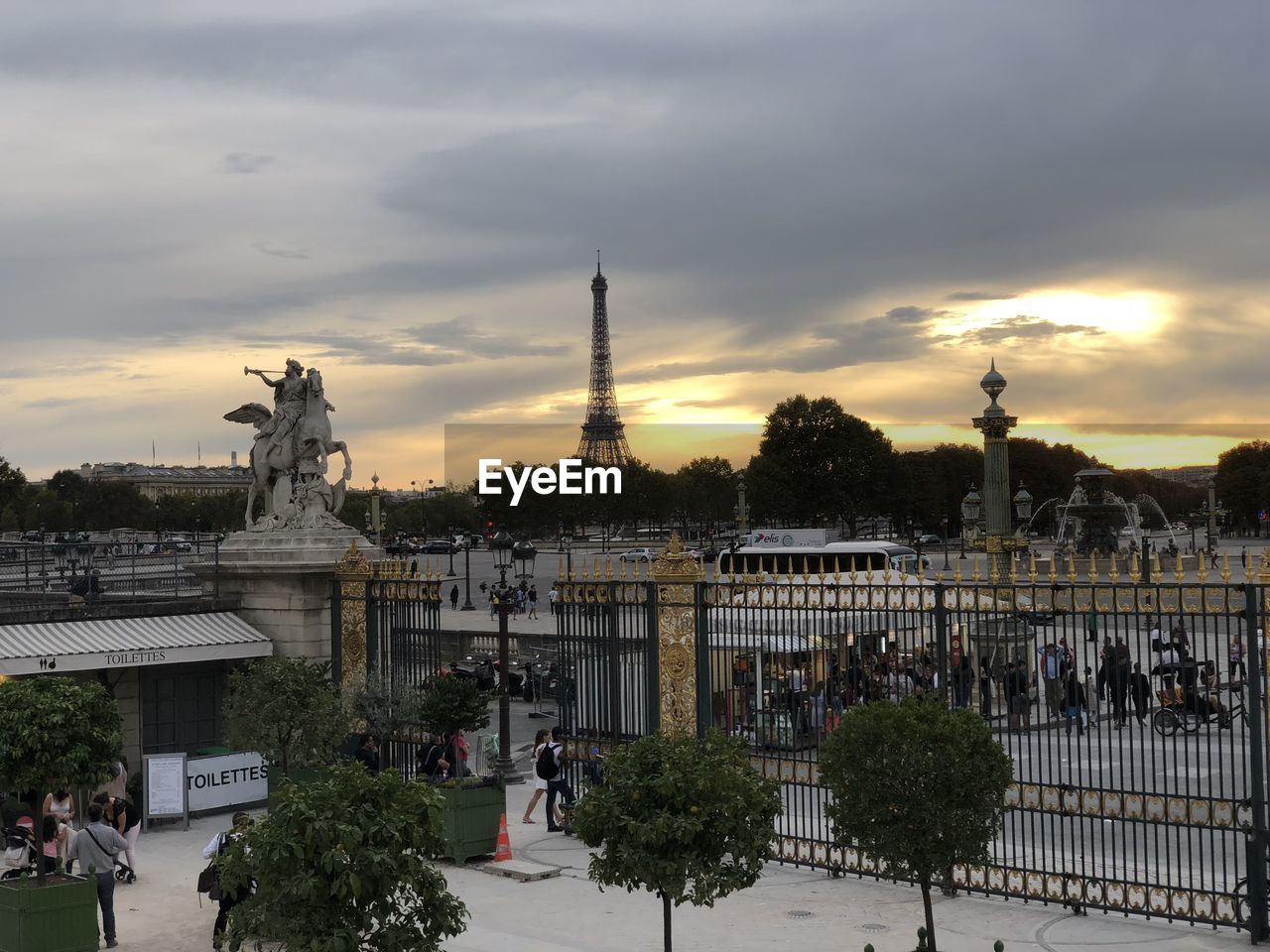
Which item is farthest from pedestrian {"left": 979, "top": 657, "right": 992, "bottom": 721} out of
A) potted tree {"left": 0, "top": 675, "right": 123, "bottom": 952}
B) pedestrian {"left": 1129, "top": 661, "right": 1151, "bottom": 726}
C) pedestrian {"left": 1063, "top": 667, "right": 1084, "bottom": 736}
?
potted tree {"left": 0, "top": 675, "right": 123, "bottom": 952}

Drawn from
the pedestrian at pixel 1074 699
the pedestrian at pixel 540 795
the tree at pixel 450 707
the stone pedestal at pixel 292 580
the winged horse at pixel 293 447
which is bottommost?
the pedestrian at pixel 540 795

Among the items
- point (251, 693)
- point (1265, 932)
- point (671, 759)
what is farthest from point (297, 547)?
point (1265, 932)

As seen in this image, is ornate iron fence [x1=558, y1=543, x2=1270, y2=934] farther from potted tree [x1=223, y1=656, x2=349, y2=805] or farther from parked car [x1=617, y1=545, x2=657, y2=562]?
potted tree [x1=223, y1=656, x2=349, y2=805]

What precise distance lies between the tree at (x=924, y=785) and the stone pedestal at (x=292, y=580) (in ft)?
37.1

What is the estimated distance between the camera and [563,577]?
1723cm

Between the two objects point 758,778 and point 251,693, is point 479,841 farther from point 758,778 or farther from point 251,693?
point 758,778

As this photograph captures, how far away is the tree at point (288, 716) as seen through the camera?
17109 millimetres

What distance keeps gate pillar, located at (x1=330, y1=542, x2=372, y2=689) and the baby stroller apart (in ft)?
16.4

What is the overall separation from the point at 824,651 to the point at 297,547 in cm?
890

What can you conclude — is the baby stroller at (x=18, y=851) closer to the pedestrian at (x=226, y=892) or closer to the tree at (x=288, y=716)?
the pedestrian at (x=226, y=892)

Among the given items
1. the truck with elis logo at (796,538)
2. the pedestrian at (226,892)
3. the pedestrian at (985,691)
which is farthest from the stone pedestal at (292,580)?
the truck with elis logo at (796,538)

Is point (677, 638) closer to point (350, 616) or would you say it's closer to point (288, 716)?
point (288, 716)

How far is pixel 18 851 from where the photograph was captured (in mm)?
15836

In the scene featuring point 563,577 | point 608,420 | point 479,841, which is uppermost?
point 608,420
